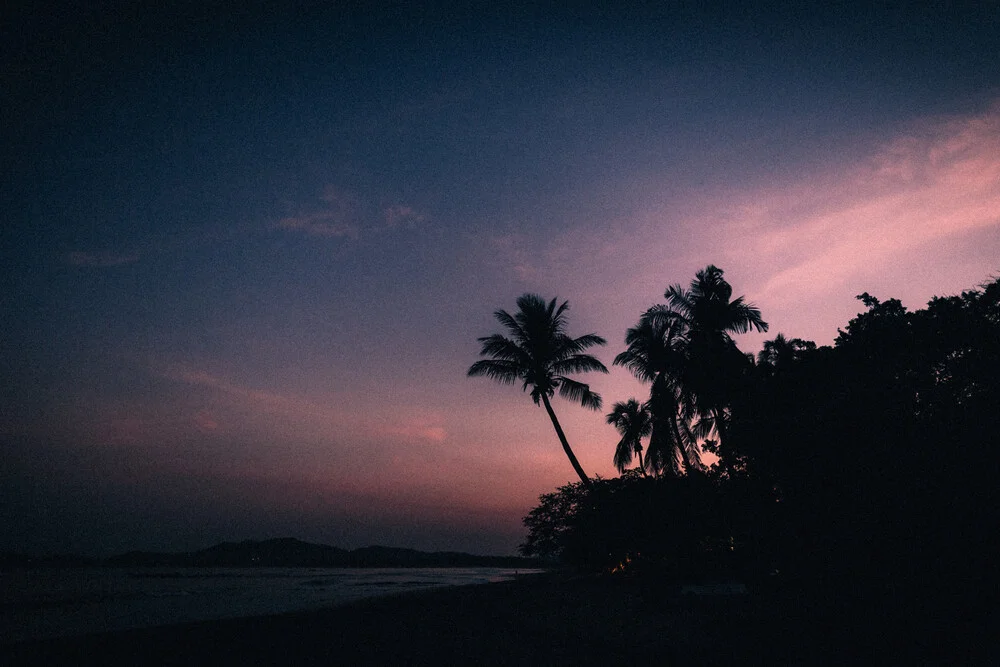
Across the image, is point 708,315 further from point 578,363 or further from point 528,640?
point 528,640

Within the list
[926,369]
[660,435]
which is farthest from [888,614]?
[660,435]

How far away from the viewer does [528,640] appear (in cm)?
944

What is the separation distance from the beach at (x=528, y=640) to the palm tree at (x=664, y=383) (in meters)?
9.80

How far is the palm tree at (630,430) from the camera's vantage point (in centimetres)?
2703

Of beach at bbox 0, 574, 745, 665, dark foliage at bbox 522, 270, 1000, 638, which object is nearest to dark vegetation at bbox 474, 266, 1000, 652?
dark foliage at bbox 522, 270, 1000, 638

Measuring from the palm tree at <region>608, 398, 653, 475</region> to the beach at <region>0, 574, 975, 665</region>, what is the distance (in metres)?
13.7

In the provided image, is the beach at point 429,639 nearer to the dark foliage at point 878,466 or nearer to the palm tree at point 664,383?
the dark foliage at point 878,466

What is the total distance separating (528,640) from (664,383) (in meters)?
16.0

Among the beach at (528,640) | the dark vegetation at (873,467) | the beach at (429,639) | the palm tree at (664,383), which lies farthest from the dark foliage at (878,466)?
the palm tree at (664,383)

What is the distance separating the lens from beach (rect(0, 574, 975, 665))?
7.76 meters

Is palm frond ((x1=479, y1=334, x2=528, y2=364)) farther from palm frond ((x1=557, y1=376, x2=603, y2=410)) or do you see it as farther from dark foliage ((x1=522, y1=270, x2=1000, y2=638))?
dark foliage ((x1=522, y1=270, x2=1000, y2=638))

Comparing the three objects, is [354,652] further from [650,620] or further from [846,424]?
[846,424]

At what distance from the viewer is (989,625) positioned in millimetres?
6883

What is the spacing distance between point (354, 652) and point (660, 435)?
20601 millimetres
